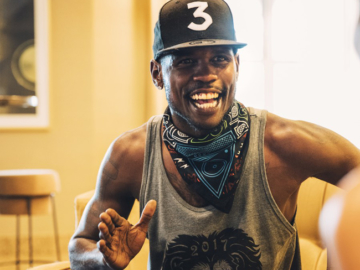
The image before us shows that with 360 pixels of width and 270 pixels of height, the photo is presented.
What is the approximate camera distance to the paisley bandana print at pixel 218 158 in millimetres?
1334

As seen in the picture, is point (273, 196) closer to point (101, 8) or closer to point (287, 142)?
point (287, 142)

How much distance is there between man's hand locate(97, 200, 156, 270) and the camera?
1.12 metres

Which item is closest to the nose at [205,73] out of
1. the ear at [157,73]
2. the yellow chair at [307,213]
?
the ear at [157,73]

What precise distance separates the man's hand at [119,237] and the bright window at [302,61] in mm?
3082

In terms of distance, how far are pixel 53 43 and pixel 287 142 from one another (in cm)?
304

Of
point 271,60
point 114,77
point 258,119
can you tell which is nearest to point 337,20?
point 271,60

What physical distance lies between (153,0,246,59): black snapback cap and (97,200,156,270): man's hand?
508 millimetres

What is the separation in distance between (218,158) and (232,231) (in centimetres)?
23

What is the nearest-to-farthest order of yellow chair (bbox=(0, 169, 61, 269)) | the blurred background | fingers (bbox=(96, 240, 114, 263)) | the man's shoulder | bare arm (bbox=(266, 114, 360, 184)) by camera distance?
fingers (bbox=(96, 240, 114, 263)) < bare arm (bbox=(266, 114, 360, 184)) < the man's shoulder < yellow chair (bbox=(0, 169, 61, 269)) < the blurred background

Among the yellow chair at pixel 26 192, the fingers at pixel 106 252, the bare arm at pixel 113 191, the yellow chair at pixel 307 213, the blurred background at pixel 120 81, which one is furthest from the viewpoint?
the blurred background at pixel 120 81

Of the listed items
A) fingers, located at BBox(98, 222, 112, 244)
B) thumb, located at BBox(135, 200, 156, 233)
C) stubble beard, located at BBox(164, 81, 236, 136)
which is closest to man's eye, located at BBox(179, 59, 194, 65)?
stubble beard, located at BBox(164, 81, 236, 136)

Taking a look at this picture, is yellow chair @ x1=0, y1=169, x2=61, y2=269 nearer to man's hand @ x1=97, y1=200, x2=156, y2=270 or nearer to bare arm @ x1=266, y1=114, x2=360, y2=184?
man's hand @ x1=97, y1=200, x2=156, y2=270

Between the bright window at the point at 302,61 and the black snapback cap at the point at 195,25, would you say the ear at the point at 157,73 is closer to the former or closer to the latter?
the black snapback cap at the point at 195,25

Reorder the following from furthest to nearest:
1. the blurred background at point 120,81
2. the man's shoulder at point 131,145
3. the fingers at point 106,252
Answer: the blurred background at point 120,81 < the man's shoulder at point 131,145 < the fingers at point 106,252
